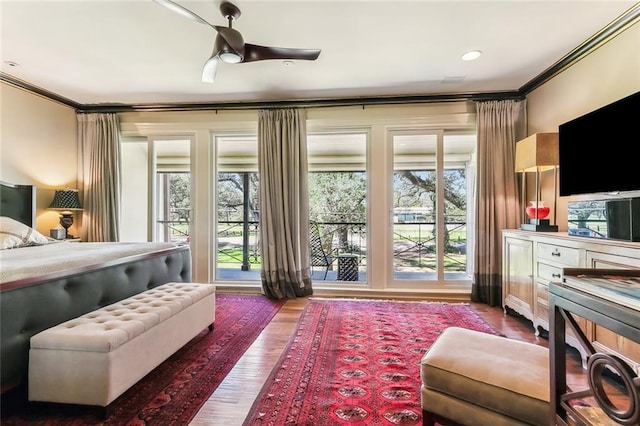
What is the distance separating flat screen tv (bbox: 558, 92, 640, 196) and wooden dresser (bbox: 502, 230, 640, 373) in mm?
412

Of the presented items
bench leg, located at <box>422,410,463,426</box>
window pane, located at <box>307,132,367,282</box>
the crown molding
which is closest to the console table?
bench leg, located at <box>422,410,463,426</box>

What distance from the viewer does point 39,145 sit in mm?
3643

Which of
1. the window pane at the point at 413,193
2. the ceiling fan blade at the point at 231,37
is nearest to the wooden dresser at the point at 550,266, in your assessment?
the window pane at the point at 413,193

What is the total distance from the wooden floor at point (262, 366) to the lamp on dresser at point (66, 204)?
303 cm

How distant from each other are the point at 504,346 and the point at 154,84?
4.11 meters

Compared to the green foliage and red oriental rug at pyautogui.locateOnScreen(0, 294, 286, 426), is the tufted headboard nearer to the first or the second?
red oriental rug at pyautogui.locateOnScreen(0, 294, 286, 426)

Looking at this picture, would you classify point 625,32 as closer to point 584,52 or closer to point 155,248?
point 584,52

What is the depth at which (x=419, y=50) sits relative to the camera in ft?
8.91

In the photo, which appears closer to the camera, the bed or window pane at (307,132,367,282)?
the bed

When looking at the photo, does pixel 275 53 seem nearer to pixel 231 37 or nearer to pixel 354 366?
pixel 231 37

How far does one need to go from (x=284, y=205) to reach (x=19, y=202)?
2.97 m

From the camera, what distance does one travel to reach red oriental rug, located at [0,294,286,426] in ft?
5.16

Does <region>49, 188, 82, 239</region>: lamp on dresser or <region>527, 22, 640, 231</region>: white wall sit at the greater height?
<region>527, 22, 640, 231</region>: white wall

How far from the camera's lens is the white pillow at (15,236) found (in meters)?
2.64
